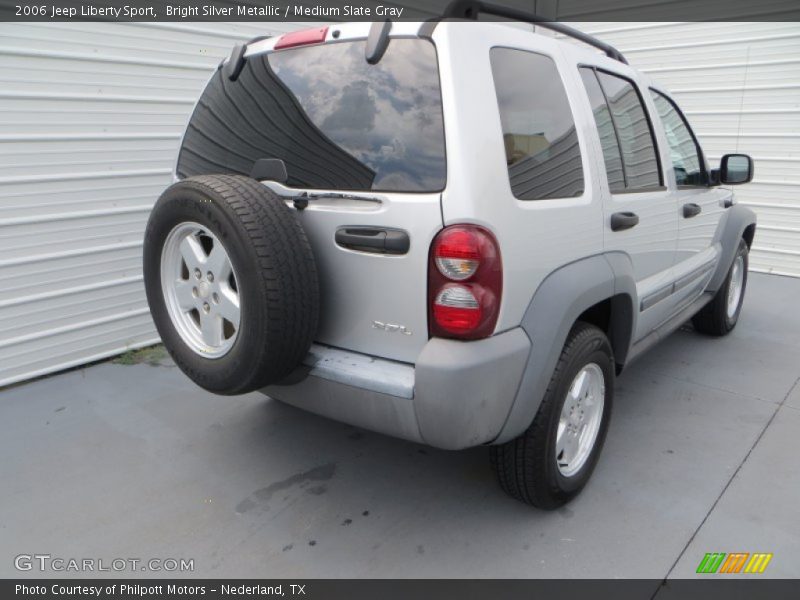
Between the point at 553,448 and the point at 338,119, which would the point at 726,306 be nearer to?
the point at 553,448

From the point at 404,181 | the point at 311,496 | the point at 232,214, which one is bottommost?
the point at 311,496

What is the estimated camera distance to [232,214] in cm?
199

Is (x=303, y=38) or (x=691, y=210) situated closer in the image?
(x=303, y=38)

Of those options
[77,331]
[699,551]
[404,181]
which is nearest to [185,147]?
[404,181]

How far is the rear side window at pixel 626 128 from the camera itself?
263 centimetres

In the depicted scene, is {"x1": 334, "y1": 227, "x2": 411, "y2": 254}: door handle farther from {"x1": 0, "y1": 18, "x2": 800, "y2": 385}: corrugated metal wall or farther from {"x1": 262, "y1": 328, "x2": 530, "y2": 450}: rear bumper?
{"x1": 0, "y1": 18, "x2": 800, "y2": 385}: corrugated metal wall

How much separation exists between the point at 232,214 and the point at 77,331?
2.75 meters

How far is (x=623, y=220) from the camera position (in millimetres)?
2570

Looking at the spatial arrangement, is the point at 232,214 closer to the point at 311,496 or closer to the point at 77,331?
the point at 311,496

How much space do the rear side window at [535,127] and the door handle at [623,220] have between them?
269 millimetres

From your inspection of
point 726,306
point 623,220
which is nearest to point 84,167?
point 623,220

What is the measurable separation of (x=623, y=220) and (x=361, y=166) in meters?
1.22

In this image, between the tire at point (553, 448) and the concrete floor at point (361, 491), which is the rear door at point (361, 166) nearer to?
the tire at point (553, 448)

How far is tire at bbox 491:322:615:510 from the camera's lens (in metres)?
2.25
